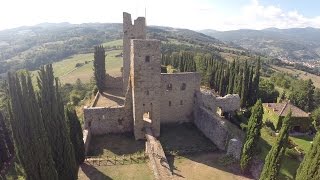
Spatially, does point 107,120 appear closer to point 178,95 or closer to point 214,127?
point 178,95

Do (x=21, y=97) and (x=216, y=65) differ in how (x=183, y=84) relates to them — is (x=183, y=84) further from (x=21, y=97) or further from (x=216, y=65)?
(x=216, y=65)

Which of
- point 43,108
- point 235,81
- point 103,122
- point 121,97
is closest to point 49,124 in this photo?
point 43,108

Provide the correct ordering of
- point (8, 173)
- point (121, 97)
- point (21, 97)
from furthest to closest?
point (121, 97)
point (8, 173)
point (21, 97)

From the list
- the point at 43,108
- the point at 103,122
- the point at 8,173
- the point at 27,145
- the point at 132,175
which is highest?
the point at 43,108

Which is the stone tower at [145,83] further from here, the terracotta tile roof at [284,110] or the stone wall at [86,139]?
the terracotta tile roof at [284,110]

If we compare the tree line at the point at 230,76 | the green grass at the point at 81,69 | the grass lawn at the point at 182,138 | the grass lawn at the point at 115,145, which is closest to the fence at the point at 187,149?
the grass lawn at the point at 182,138

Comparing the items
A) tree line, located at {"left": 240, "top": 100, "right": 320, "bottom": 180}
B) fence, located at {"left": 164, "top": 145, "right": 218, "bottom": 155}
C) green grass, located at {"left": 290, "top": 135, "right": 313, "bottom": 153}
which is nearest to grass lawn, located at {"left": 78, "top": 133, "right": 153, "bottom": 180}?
fence, located at {"left": 164, "top": 145, "right": 218, "bottom": 155}

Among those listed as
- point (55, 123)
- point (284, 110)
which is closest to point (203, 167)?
point (55, 123)
